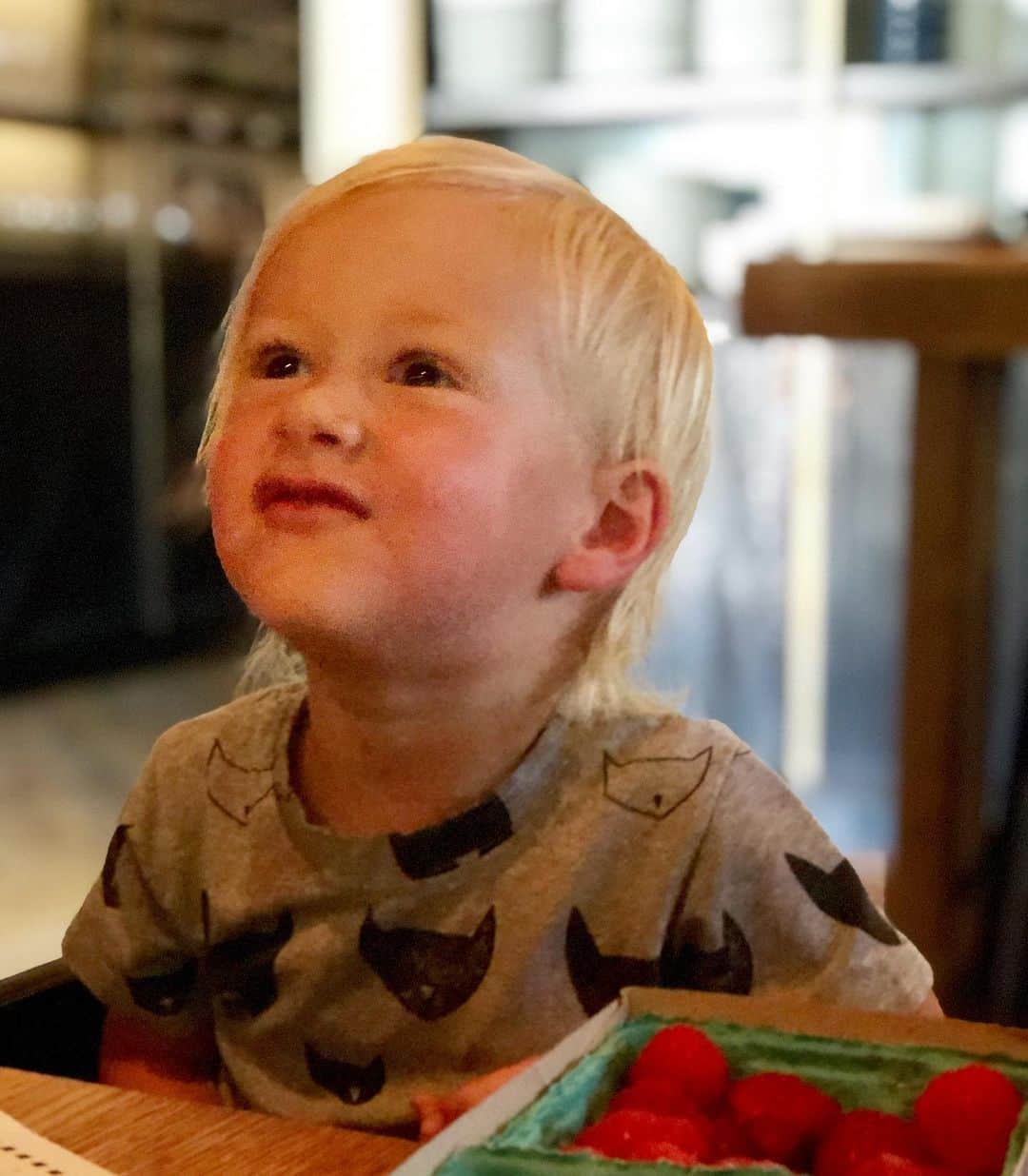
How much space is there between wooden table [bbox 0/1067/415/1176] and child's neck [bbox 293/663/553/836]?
0.60ft

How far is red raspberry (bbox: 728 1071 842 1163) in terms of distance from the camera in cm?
54

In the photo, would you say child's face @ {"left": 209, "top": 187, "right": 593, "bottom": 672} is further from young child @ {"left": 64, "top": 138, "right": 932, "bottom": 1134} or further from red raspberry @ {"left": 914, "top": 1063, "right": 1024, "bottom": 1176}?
red raspberry @ {"left": 914, "top": 1063, "right": 1024, "bottom": 1176}

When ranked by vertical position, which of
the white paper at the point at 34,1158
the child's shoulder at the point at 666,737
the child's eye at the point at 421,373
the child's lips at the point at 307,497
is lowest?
the white paper at the point at 34,1158

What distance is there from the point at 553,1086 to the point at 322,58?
3489mm

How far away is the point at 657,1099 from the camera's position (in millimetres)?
Answer: 534

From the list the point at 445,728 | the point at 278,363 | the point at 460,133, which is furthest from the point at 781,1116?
the point at 460,133

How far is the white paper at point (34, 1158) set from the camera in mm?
562

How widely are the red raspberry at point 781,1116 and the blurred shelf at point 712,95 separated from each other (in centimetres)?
265

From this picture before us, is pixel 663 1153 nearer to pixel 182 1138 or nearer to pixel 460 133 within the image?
pixel 182 1138

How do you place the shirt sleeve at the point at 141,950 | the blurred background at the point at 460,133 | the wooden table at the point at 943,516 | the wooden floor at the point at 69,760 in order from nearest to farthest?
1. the shirt sleeve at the point at 141,950
2. the wooden table at the point at 943,516
3. the wooden floor at the point at 69,760
4. the blurred background at the point at 460,133

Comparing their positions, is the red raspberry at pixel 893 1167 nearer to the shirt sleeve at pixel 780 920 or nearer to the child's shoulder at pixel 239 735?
the shirt sleeve at pixel 780 920

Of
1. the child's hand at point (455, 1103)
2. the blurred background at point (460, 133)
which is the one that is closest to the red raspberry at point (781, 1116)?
the child's hand at point (455, 1103)

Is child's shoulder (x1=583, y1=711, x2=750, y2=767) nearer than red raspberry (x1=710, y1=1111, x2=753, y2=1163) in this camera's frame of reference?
No

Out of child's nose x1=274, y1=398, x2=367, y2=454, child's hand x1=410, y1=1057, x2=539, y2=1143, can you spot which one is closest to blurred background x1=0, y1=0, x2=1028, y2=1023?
child's hand x1=410, y1=1057, x2=539, y2=1143
